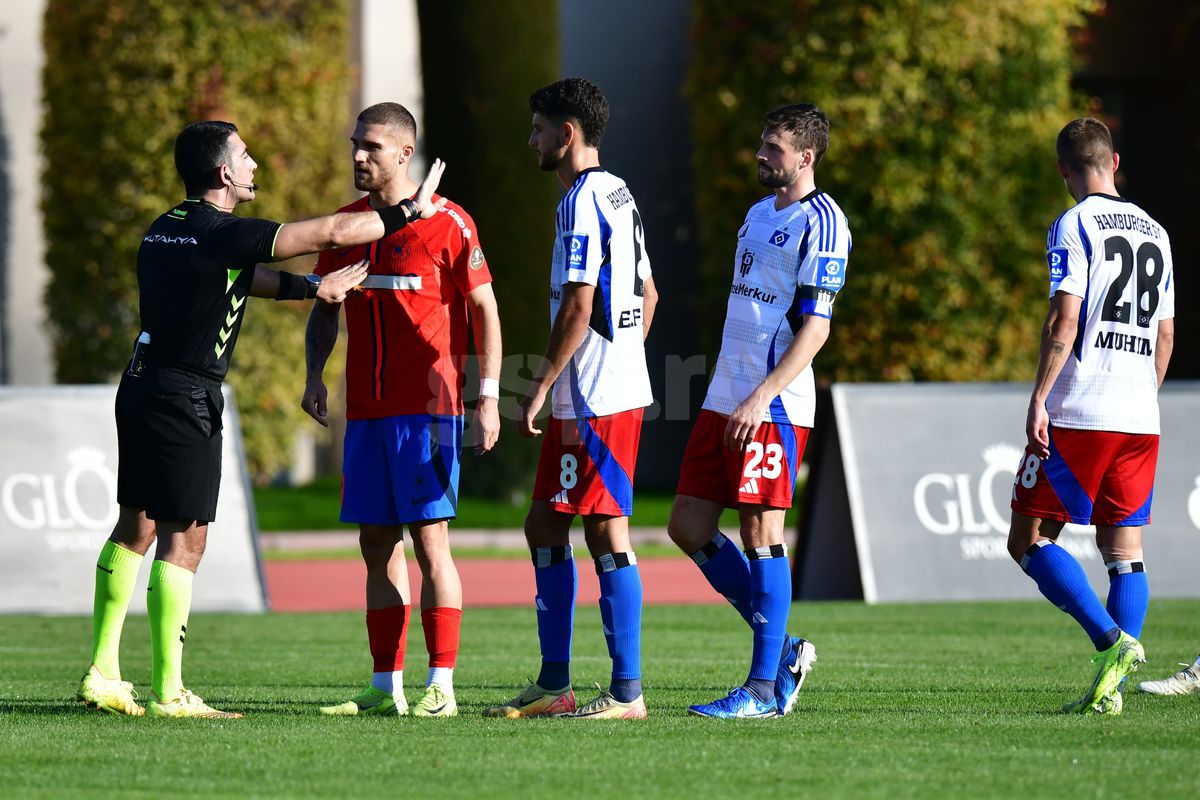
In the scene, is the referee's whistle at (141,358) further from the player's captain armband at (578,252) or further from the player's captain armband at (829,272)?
the player's captain armband at (829,272)

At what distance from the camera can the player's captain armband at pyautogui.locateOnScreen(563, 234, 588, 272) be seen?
6469 millimetres

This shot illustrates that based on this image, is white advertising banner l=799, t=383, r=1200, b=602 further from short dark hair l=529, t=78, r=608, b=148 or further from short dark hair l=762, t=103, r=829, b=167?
short dark hair l=529, t=78, r=608, b=148

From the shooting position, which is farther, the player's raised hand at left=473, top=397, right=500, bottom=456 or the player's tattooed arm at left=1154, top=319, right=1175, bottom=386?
the player's tattooed arm at left=1154, top=319, right=1175, bottom=386

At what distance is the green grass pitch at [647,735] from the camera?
5273 mm

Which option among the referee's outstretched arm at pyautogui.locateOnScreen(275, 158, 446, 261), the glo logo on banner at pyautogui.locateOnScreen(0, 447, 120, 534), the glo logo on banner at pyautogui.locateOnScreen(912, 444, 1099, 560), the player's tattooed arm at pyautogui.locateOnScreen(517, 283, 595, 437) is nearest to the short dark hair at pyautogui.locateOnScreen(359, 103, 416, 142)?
the referee's outstretched arm at pyautogui.locateOnScreen(275, 158, 446, 261)

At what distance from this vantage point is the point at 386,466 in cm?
666

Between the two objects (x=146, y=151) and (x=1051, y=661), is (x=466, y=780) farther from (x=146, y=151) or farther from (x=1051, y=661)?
(x=146, y=151)

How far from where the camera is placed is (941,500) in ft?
40.4

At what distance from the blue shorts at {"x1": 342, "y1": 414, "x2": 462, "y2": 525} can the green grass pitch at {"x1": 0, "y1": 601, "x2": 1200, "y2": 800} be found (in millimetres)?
796

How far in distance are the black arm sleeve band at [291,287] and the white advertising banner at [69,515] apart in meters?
5.35

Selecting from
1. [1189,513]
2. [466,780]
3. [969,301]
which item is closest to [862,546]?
[1189,513]

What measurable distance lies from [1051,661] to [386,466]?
3936 mm

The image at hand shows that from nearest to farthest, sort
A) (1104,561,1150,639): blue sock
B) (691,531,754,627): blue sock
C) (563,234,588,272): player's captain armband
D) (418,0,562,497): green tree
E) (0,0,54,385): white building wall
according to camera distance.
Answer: (563,234,588,272): player's captain armband
(691,531,754,627): blue sock
(1104,561,1150,639): blue sock
(418,0,562,497): green tree
(0,0,54,385): white building wall

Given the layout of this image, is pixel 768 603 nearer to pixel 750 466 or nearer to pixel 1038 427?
pixel 750 466
